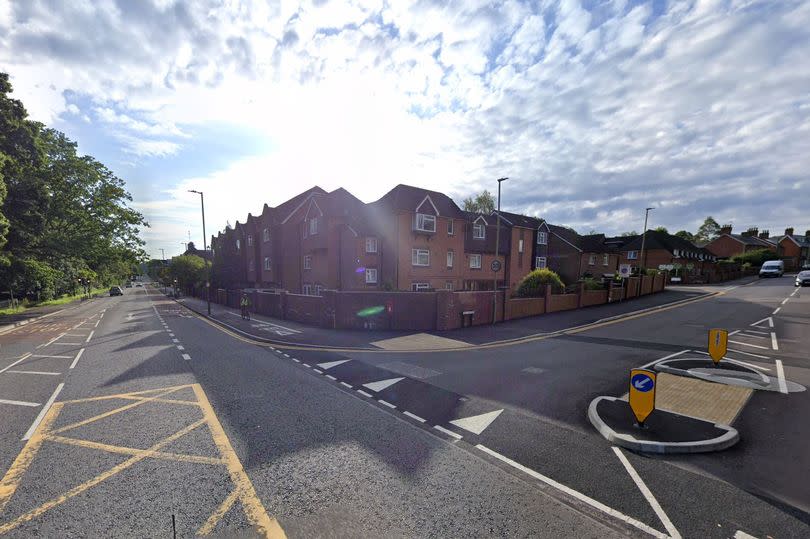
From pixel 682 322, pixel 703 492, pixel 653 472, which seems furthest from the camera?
pixel 682 322

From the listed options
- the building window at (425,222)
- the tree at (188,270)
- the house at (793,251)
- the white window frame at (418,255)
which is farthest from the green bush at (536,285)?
the house at (793,251)

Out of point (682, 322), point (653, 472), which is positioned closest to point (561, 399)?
point (653, 472)

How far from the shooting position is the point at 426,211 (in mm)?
27125

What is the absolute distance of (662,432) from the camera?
19.1 feet

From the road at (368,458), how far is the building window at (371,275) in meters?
15.1

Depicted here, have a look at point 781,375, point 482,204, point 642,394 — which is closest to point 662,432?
point 642,394

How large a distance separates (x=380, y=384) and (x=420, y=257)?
61.6 feet

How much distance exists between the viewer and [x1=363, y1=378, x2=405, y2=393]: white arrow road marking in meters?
8.65

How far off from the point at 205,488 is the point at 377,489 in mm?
2432

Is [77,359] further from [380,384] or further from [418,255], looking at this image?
[418,255]

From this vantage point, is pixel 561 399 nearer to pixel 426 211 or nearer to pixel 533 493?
pixel 533 493

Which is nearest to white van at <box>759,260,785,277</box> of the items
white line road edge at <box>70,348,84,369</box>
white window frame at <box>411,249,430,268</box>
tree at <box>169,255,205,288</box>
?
white window frame at <box>411,249,430,268</box>

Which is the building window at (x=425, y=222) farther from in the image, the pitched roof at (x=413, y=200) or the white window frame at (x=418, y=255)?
the white window frame at (x=418, y=255)

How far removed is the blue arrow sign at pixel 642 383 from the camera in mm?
5902
